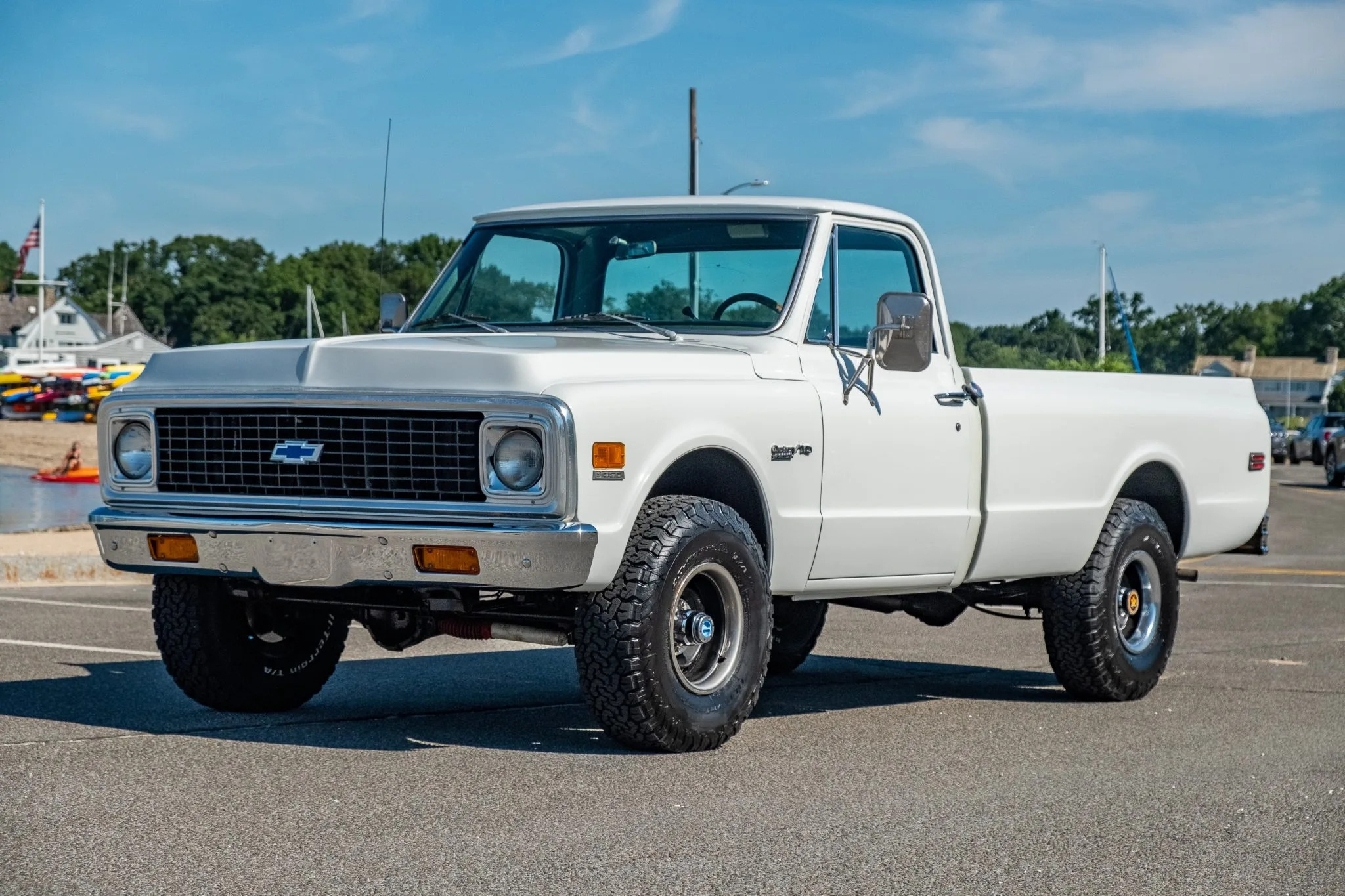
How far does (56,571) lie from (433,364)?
29.4 feet

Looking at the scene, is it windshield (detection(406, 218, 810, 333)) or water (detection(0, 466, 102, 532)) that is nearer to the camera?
windshield (detection(406, 218, 810, 333))

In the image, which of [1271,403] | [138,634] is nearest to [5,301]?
[1271,403]

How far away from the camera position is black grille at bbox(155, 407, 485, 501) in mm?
6027

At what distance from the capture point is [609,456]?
235 inches

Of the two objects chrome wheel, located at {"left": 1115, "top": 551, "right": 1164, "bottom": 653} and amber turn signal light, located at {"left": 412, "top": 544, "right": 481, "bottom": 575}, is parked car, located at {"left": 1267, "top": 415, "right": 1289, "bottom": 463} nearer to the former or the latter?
chrome wheel, located at {"left": 1115, "top": 551, "right": 1164, "bottom": 653}

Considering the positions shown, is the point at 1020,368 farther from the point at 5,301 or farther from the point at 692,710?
the point at 5,301

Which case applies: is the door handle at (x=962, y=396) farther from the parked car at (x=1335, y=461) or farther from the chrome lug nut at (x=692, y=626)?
the parked car at (x=1335, y=461)

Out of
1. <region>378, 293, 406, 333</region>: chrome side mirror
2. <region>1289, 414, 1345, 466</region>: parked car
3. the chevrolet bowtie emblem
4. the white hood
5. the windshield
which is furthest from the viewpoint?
<region>1289, 414, 1345, 466</region>: parked car

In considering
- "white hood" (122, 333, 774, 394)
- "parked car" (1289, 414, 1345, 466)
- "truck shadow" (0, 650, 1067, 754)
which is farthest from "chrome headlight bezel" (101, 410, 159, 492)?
"parked car" (1289, 414, 1345, 466)

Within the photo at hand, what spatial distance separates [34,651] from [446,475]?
4087 millimetres

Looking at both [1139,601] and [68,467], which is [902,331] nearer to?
[1139,601]

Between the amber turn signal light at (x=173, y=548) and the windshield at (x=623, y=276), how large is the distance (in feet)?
5.64

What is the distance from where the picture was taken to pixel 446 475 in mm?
6035

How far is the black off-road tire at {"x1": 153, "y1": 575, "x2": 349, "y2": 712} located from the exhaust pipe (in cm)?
61
